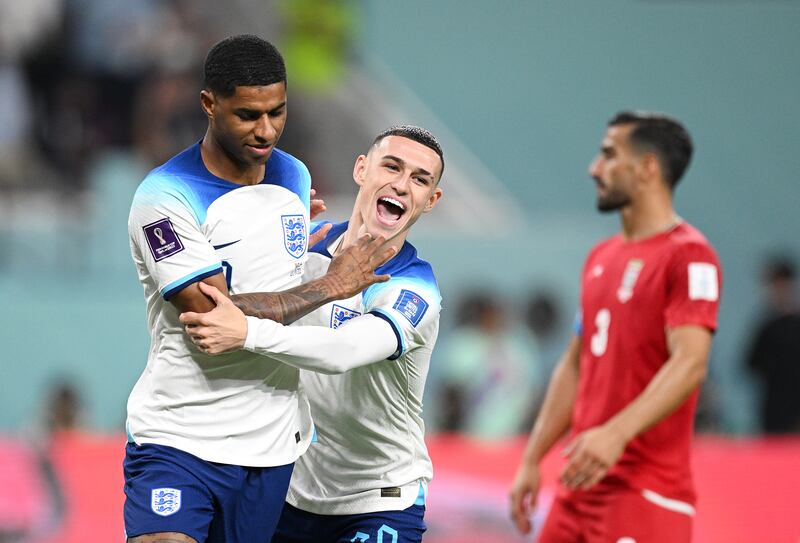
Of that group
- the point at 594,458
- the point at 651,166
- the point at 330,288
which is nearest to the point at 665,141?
the point at 651,166

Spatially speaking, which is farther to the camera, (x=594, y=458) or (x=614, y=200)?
(x=614, y=200)

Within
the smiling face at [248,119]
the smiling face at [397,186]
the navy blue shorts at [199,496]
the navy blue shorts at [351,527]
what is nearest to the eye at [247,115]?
the smiling face at [248,119]

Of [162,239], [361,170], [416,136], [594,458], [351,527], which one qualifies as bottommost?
[351,527]

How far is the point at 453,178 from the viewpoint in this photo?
12719mm

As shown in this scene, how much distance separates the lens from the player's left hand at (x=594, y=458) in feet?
15.6

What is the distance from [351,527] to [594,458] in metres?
0.91

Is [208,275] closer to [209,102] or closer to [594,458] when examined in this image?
[209,102]

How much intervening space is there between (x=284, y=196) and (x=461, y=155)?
952cm

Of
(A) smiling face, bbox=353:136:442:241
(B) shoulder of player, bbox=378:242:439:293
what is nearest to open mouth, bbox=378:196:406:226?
(A) smiling face, bbox=353:136:442:241

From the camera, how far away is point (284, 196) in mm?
4145

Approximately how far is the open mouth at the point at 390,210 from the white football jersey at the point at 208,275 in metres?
→ 0.36

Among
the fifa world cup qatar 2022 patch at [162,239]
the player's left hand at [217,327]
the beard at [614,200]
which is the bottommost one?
the player's left hand at [217,327]

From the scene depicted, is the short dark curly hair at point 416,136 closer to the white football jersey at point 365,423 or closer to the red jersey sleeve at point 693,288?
the white football jersey at point 365,423

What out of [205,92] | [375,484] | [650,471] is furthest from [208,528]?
[650,471]
